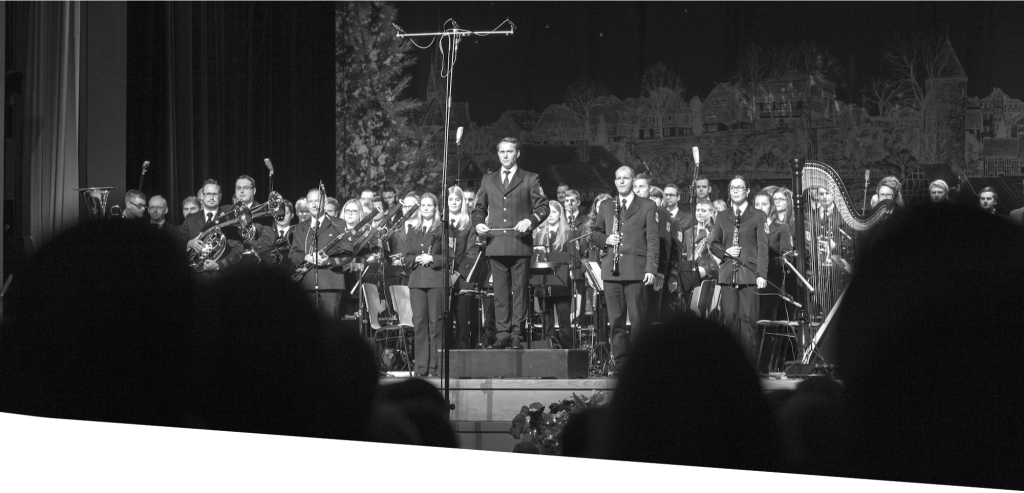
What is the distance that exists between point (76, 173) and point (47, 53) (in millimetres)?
699

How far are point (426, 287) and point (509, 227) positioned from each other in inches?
24.0

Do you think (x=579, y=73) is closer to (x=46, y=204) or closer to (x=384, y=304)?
(x=384, y=304)

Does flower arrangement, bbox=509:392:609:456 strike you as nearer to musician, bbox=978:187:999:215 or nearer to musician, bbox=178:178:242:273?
musician, bbox=978:187:999:215

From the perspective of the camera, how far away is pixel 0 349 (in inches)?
44.6

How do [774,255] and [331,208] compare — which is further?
[331,208]

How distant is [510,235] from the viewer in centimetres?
554

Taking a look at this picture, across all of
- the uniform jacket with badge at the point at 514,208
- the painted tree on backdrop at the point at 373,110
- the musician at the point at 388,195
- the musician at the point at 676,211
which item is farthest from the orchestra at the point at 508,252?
the painted tree on backdrop at the point at 373,110

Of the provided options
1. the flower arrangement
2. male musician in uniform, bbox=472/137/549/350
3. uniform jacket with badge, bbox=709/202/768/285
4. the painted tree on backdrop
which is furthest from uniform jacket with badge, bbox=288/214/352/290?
the flower arrangement

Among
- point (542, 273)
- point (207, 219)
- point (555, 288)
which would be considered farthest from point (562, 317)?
point (207, 219)

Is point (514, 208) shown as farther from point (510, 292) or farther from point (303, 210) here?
point (303, 210)

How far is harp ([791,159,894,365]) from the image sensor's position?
3771 millimetres

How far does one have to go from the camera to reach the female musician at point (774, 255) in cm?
567

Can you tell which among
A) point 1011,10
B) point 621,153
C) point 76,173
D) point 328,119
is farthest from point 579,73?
point 76,173

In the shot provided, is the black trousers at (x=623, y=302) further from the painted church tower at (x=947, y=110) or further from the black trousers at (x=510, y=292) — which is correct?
the painted church tower at (x=947, y=110)
